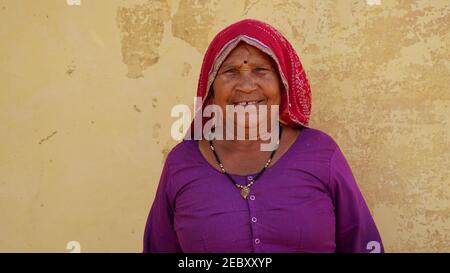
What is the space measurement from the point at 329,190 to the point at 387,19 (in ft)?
2.98

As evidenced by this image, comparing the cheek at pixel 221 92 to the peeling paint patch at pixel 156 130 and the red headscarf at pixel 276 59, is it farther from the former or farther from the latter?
the peeling paint patch at pixel 156 130

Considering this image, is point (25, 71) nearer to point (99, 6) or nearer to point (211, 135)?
point (99, 6)

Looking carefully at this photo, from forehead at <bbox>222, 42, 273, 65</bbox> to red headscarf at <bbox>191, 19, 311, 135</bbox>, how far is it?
0.09 ft

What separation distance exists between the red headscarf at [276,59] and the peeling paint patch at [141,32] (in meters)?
0.55

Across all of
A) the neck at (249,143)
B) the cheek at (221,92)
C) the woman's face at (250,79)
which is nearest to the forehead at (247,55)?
the woman's face at (250,79)

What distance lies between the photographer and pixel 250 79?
3.14m

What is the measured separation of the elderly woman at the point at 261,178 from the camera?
→ 301 centimetres

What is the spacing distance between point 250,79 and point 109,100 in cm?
90

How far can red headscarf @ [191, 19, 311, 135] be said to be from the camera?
123 inches

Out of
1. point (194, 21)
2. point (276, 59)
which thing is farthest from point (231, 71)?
point (194, 21)

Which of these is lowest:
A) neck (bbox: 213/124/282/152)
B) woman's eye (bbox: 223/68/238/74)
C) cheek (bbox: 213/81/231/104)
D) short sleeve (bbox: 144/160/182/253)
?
short sleeve (bbox: 144/160/182/253)

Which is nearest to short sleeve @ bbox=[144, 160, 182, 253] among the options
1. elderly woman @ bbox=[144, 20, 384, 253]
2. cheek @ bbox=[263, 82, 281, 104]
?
elderly woman @ bbox=[144, 20, 384, 253]

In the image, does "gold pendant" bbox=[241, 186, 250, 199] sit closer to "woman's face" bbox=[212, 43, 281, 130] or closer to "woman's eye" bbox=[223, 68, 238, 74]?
"woman's face" bbox=[212, 43, 281, 130]

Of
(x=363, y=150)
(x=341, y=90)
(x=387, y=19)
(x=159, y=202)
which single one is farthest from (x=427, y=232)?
(x=159, y=202)
